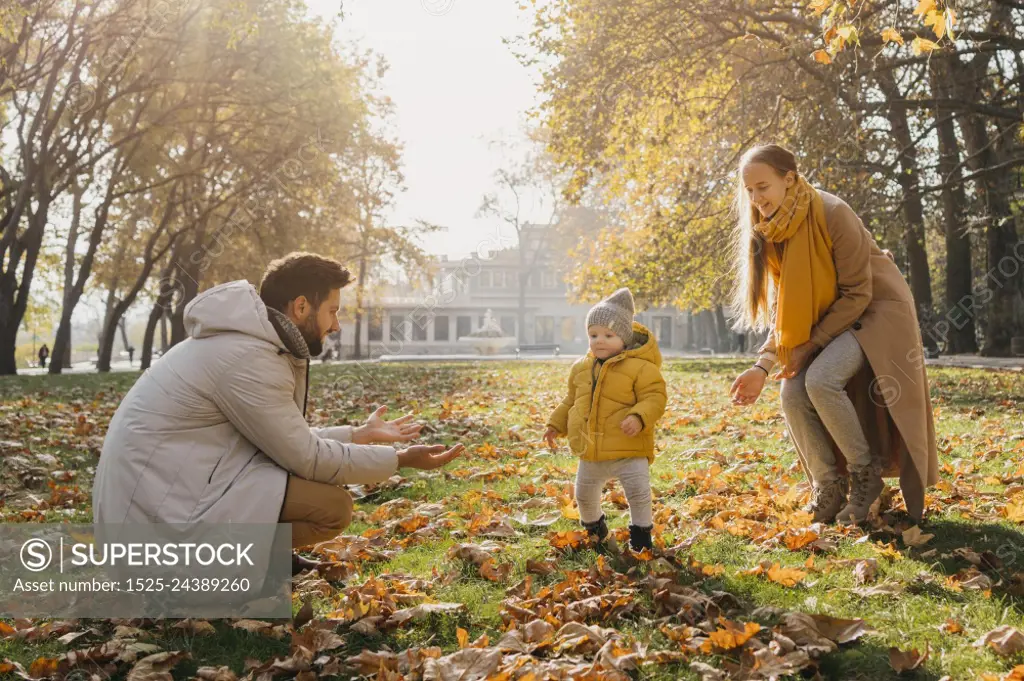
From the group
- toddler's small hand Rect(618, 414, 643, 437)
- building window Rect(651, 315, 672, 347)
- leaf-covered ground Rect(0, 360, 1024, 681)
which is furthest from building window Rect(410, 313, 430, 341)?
toddler's small hand Rect(618, 414, 643, 437)

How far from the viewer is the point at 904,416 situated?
15.1 feet

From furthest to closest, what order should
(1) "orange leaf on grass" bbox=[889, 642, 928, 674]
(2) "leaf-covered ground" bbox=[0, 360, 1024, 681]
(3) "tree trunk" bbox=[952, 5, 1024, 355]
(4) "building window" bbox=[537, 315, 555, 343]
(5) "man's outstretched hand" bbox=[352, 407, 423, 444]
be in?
(4) "building window" bbox=[537, 315, 555, 343]
(3) "tree trunk" bbox=[952, 5, 1024, 355]
(5) "man's outstretched hand" bbox=[352, 407, 423, 444]
(2) "leaf-covered ground" bbox=[0, 360, 1024, 681]
(1) "orange leaf on grass" bbox=[889, 642, 928, 674]

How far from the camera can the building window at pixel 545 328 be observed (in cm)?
7494

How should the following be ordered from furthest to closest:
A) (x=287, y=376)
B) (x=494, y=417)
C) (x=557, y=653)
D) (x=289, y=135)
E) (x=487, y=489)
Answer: (x=289, y=135) < (x=494, y=417) < (x=487, y=489) < (x=287, y=376) < (x=557, y=653)

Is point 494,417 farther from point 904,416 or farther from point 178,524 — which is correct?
point 178,524

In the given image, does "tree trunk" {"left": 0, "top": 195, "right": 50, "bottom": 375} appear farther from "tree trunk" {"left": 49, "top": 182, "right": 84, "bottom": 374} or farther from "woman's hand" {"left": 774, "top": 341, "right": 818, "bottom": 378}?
"woman's hand" {"left": 774, "top": 341, "right": 818, "bottom": 378}

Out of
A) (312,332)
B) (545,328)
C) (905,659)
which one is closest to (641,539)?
(905,659)

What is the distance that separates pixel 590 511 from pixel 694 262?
1353 cm

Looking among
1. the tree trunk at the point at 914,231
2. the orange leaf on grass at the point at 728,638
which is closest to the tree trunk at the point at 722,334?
the tree trunk at the point at 914,231

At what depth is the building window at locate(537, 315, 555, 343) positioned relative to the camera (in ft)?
246

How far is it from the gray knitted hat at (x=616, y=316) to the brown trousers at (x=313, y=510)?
5.44ft

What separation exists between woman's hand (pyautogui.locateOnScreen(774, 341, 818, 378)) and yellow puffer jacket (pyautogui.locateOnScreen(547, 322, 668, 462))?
0.81 metres

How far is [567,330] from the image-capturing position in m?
75.4

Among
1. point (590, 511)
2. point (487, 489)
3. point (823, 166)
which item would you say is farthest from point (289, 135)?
point (590, 511)
